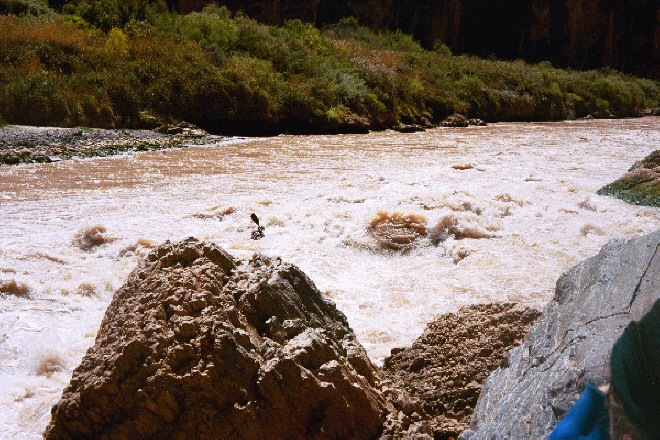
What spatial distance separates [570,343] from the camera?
2303 mm

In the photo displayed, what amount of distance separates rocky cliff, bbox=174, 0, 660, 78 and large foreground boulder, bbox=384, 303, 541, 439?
36.4m

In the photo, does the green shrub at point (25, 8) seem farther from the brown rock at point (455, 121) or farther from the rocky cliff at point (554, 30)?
the rocky cliff at point (554, 30)

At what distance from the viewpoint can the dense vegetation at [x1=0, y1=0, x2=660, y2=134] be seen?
1531cm

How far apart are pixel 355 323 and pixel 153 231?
3083 mm

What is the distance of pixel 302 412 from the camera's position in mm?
Result: 2738

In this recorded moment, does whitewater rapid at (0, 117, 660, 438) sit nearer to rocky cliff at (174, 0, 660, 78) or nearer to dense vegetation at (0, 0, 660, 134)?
dense vegetation at (0, 0, 660, 134)

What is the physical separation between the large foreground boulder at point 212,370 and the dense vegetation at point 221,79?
495 inches

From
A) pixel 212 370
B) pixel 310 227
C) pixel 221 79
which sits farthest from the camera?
pixel 221 79

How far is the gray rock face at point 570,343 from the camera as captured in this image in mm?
2082

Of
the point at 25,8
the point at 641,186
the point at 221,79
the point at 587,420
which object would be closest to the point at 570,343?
the point at 587,420

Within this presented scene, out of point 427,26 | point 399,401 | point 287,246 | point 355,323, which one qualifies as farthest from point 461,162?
point 427,26

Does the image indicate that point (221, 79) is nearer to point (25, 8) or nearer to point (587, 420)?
point (25, 8)

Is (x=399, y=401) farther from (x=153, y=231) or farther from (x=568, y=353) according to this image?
(x=153, y=231)

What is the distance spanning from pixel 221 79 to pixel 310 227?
11.4 metres
